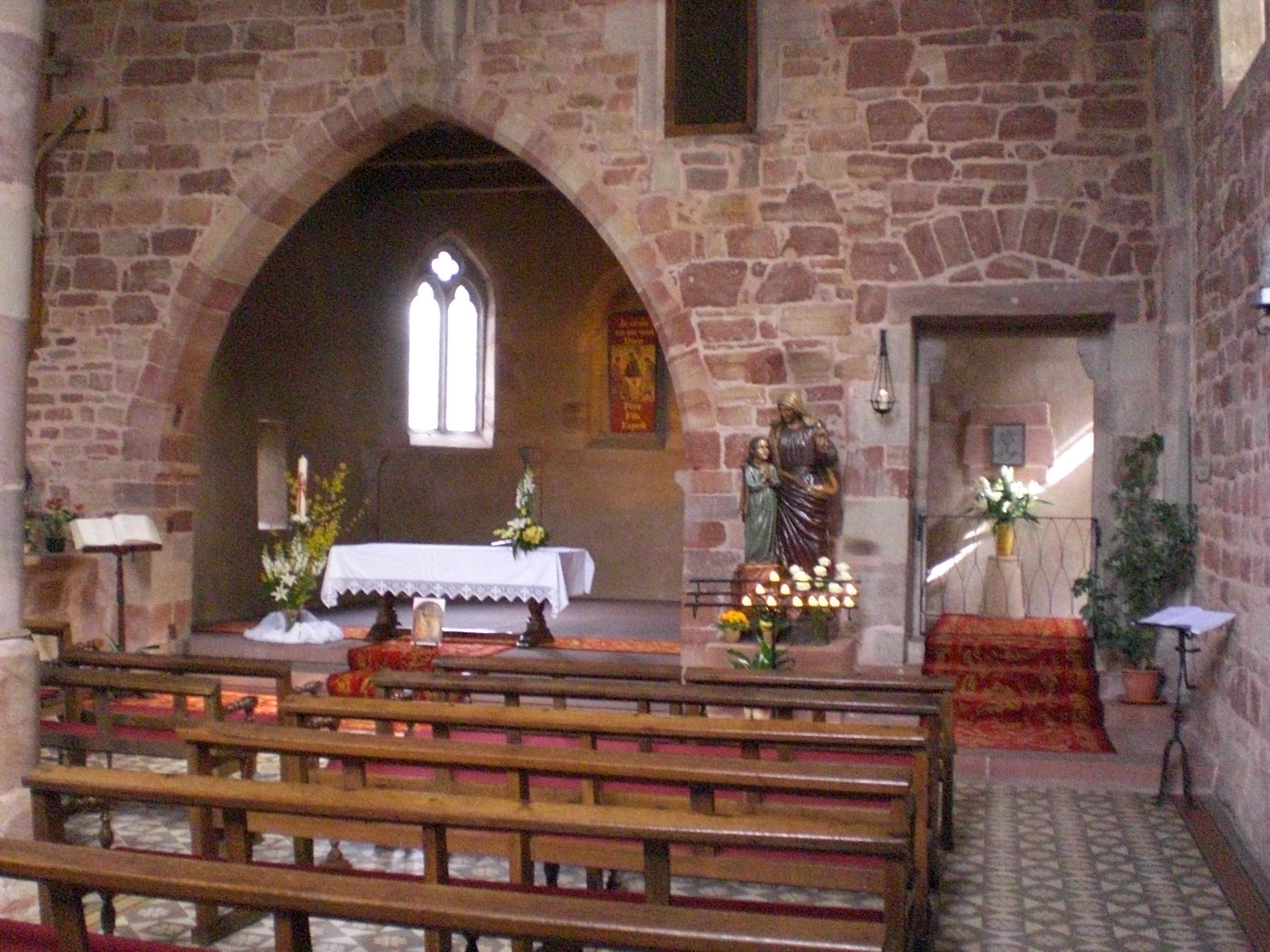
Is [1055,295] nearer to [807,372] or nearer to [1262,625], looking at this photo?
[807,372]

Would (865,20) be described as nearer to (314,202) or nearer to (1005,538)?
(314,202)

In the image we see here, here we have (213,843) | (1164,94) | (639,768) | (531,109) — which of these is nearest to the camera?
(639,768)

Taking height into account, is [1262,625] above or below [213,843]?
above

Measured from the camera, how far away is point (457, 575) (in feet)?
34.4

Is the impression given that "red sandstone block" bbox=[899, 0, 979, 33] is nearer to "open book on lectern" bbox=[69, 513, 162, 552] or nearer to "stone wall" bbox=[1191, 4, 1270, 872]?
"stone wall" bbox=[1191, 4, 1270, 872]

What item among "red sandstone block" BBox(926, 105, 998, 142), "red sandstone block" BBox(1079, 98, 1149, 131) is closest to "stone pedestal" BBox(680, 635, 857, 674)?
"red sandstone block" BBox(926, 105, 998, 142)

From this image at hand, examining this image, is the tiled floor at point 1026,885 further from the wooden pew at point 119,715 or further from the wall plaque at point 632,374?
the wall plaque at point 632,374

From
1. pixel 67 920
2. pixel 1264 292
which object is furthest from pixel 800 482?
pixel 67 920

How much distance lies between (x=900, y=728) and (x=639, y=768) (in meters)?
1.10

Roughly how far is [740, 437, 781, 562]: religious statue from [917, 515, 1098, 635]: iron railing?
3.42 meters

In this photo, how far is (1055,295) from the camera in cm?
857

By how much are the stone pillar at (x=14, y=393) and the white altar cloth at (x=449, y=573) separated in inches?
243

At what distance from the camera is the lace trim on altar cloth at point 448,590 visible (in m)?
10.4

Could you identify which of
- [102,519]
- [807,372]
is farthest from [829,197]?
[102,519]
